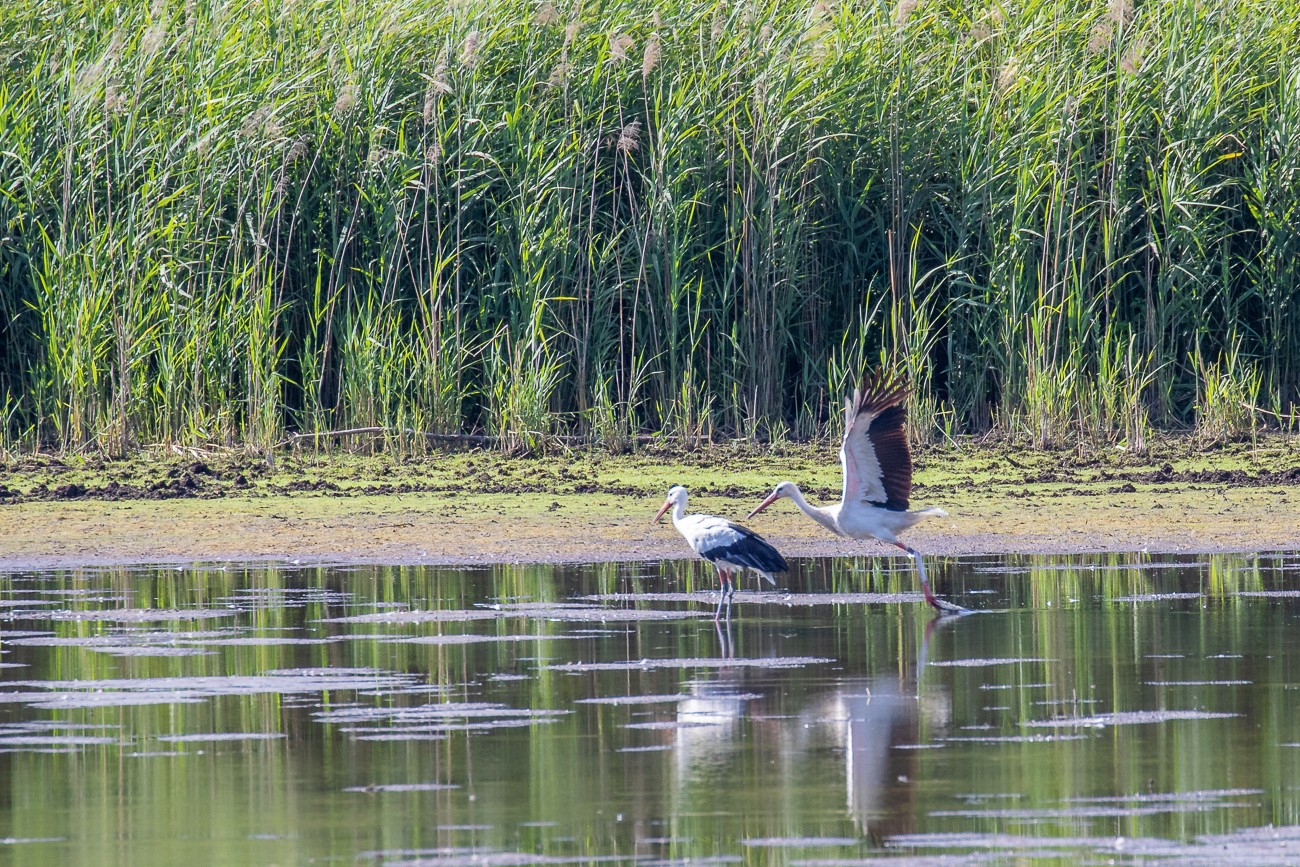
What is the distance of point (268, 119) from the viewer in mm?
13727

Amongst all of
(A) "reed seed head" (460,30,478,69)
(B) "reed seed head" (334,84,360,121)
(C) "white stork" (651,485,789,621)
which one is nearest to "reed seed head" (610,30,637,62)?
(A) "reed seed head" (460,30,478,69)

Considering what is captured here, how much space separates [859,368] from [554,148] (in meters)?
3.01

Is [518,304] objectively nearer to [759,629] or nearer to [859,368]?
[859,368]

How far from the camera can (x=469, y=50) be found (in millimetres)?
13609

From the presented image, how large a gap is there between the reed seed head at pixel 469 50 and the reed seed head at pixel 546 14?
71 cm

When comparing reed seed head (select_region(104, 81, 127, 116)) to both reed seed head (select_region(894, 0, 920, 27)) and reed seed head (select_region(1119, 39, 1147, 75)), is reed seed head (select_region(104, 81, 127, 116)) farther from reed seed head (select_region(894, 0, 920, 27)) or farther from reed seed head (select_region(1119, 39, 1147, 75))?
reed seed head (select_region(1119, 39, 1147, 75))

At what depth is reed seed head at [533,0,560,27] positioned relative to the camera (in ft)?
47.1

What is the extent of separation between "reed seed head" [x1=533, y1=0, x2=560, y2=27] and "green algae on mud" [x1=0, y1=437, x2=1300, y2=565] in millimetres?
3535

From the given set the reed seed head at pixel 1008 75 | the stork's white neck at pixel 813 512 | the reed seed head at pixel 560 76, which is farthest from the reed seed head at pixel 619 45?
the stork's white neck at pixel 813 512

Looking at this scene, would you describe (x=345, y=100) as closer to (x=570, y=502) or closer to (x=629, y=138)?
(x=629, y=138)

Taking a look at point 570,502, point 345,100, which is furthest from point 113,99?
point 570,502

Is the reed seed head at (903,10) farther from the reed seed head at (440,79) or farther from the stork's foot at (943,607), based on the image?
the stork's foot at (943,607)

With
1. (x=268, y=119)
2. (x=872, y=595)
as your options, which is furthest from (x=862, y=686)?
(x=268, y=119)

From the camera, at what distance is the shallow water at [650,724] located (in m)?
4.63
